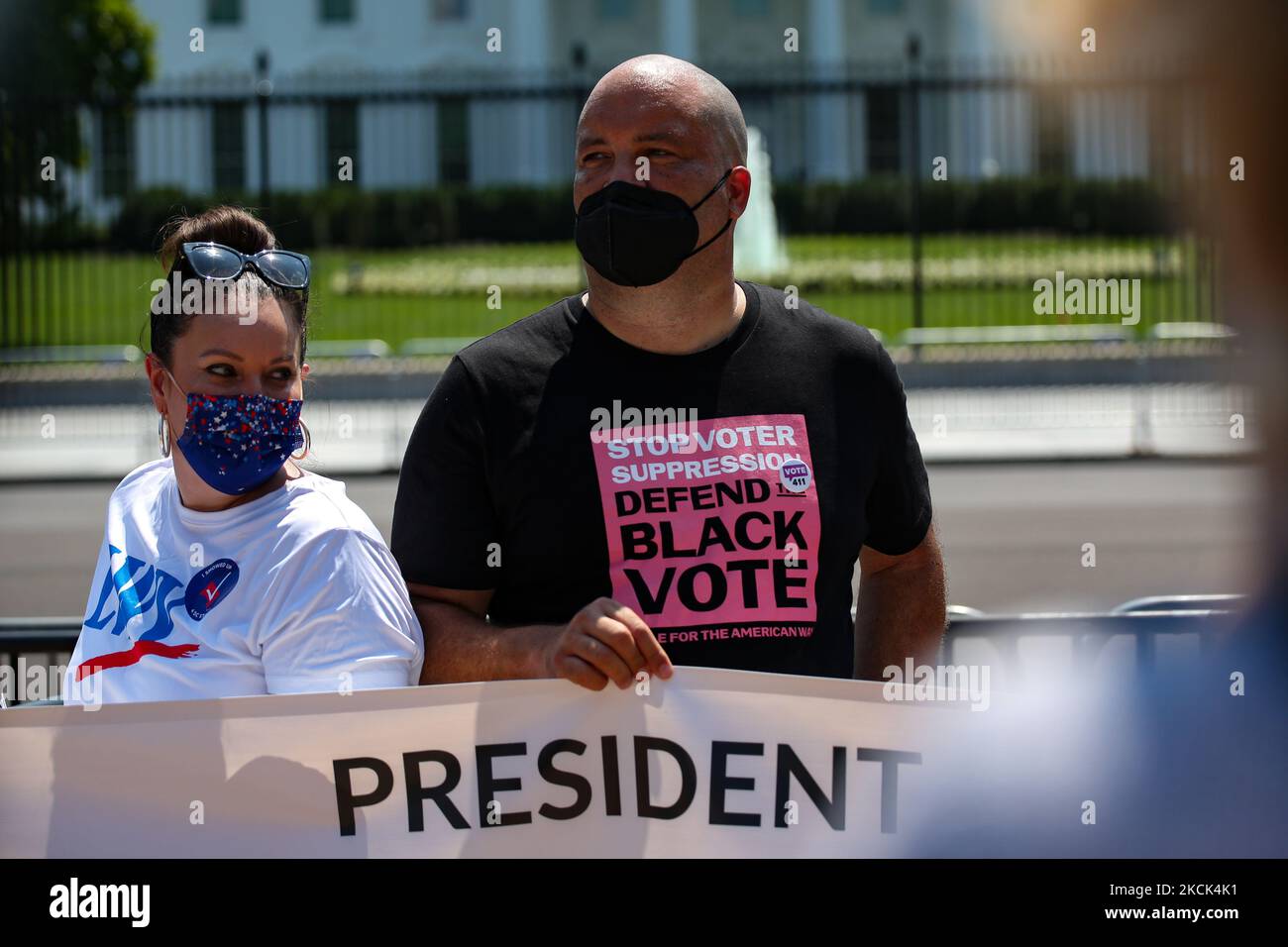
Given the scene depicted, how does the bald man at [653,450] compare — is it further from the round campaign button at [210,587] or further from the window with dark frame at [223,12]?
the window with dark frame at [223,12]

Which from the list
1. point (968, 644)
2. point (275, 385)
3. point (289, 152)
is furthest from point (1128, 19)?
point (289, 152)

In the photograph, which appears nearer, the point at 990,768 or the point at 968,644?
the point at 990,768

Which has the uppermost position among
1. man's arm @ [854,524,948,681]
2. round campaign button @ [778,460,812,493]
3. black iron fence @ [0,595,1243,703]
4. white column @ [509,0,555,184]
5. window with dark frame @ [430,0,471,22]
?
window with dark frame @ [430,0,471,22]

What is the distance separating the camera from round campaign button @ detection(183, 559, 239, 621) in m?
2.53

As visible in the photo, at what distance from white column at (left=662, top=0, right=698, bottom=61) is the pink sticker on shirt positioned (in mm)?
44682

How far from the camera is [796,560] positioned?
275 cm

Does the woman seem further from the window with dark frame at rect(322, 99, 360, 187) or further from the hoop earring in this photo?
the window with dark frame at rect(322, 99, 360, 187)

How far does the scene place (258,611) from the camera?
250 centimetres

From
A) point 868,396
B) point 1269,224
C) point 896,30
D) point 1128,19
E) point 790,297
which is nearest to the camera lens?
point 1269,224

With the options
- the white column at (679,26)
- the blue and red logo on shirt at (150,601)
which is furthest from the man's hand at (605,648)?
the white column at (679,26)

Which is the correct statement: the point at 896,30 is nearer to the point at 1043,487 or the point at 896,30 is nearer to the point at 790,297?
the point at 1043,487

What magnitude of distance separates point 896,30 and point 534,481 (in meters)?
47.9

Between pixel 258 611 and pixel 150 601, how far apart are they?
206 millimetres

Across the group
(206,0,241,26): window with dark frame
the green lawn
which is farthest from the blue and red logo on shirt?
(206,0,241,26): window with dark frame
